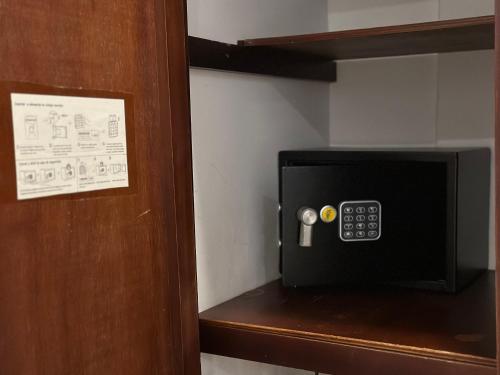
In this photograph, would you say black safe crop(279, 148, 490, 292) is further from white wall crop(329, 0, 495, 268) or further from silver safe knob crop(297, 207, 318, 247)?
white wall crop(329, 0, 495, 268)

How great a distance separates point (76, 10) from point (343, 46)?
2.17 feet

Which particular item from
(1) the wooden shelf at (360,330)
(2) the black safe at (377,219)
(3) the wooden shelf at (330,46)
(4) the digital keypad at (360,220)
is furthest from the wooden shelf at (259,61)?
(1) the wooden shelf at (360,330)

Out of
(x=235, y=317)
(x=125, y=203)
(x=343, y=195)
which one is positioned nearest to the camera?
(x=125, y=203)

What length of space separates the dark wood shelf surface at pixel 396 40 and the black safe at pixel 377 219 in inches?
9.1

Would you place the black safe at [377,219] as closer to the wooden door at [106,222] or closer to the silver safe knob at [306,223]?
the silver safe knob at [306,223]

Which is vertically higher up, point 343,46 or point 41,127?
point 343,46

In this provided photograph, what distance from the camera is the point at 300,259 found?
1.31 m

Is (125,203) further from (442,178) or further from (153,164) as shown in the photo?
(442,178)

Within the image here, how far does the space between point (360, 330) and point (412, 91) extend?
0.75m

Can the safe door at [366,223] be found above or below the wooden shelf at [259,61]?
below

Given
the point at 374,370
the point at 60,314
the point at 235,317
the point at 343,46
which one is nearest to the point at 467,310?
the point at 374,370

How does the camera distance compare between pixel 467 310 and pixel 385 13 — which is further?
pixel 385 13

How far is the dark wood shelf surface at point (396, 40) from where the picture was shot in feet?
3.57

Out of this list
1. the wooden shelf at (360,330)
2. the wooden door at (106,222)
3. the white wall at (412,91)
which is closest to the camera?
the wooden door at (106,222)
